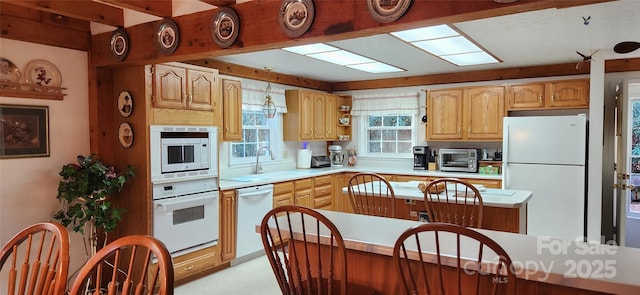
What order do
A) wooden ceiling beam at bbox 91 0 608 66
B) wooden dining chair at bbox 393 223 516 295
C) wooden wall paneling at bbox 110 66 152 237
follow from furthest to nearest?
wooden wall paneling at bbox 110 66 152 237 → wooden ceiling beam at bbox 91 0 608 66 → wooden dining chair at bbox 393 223 516 295

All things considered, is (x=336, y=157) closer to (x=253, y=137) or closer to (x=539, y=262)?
(x=253, y=137)

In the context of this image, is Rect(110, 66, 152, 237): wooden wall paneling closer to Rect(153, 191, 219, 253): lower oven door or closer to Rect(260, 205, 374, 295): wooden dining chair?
Rect(153, 191, 219, 253): lower oven door

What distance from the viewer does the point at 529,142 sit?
441cm

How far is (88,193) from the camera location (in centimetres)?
304

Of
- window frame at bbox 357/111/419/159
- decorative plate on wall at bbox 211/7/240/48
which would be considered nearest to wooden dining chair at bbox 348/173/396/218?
decorative plate on wall at bbox 211/7/240/48

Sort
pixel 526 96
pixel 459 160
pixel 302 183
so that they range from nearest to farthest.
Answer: pixel 526 96
pixel 302 183
pixel 459 160

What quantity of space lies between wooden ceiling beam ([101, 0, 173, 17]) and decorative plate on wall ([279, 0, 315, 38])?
941 mm

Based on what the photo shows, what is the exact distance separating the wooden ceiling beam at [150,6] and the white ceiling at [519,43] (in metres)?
1.25

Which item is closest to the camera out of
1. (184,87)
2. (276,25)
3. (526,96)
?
(276,25)

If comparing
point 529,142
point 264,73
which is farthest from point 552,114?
point 264,73

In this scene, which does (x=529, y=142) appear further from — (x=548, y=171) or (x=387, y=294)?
(x=387, y=294)

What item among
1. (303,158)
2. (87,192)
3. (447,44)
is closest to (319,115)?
(303,158)

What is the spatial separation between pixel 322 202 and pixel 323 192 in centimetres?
13

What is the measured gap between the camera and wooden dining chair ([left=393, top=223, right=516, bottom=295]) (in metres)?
1.35
